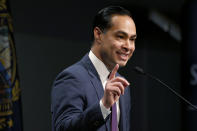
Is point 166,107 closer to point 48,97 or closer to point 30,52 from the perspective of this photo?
point 48,97

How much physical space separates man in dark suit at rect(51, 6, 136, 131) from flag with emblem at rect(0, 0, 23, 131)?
1728mm

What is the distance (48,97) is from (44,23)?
1.01m

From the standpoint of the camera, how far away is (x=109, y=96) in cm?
147

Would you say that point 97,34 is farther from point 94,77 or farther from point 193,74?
point 193,74

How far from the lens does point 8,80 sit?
133 inches

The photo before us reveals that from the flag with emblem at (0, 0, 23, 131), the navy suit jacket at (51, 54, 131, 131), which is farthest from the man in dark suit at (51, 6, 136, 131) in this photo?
the flag with emblem at (0, 0, 23, 131)

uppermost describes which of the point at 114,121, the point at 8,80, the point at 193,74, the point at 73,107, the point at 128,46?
the point at 128,46

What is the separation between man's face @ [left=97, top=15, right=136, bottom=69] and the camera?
177 centimetres

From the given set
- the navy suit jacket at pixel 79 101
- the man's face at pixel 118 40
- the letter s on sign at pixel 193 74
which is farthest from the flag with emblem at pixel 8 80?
the letter s on sign at pixel 193 74

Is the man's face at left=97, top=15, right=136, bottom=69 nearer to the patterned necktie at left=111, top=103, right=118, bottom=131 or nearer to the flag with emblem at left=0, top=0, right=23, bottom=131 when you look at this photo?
the patterned necktie at left=111, top=103, right=118, bottom=131

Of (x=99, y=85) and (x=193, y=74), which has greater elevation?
(x=99, y=85)

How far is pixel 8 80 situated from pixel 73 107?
1.95 meters

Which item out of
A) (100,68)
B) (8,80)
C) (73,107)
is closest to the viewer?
(73,107)

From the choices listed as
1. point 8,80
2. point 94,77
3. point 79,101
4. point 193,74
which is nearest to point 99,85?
point 94,77
